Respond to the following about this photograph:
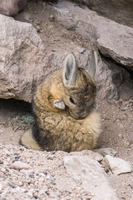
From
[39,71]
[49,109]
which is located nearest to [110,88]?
[39,71]

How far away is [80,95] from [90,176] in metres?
1.73

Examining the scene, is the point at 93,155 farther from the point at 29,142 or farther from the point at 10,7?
the point at 10,7

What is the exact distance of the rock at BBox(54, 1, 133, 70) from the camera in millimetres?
6926

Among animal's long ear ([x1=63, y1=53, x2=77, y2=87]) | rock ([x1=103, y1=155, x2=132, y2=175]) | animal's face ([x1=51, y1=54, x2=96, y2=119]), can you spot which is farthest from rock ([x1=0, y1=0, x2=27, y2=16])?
rock ([x1=103, y1=155, x2=132, y2=175])

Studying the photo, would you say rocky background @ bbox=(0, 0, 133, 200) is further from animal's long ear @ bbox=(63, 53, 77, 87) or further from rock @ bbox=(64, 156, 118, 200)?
animal's long ear @ bbox=(63, 53, 77, 87)

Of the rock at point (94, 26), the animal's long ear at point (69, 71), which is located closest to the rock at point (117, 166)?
the animal's long ear at point (69, 71)

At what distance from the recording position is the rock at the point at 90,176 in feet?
11.6

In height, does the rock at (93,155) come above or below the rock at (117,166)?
below

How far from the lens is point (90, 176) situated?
3939 millimetres

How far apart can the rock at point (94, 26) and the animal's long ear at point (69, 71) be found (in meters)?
1.96

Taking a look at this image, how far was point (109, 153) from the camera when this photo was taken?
5637mm

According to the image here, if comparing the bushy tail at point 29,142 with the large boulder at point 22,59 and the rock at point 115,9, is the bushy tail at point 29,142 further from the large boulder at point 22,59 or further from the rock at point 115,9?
the rock at point 115,9

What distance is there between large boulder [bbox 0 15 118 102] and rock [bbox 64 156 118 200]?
7.81 feet

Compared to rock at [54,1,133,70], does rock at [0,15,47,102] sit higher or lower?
lower
